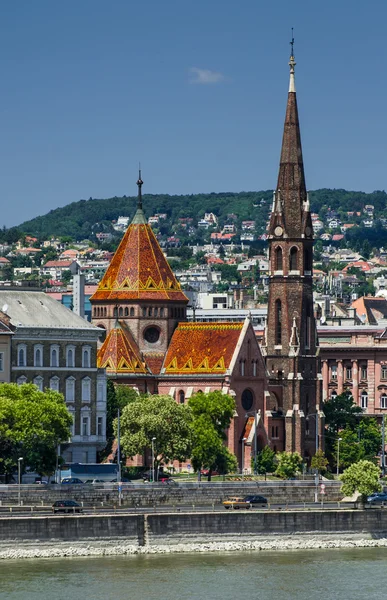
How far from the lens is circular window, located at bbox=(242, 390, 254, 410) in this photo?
168 metres

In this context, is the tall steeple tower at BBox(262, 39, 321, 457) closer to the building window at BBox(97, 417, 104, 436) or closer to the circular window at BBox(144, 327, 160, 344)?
the circular window at BBox(144, 327, 160, 344)

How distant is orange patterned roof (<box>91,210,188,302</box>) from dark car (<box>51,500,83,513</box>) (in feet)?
185

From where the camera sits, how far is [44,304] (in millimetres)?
148125

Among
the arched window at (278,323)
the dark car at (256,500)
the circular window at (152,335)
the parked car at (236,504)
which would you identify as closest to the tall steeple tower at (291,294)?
the arched window at (278,323)

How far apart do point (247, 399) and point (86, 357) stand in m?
23.4

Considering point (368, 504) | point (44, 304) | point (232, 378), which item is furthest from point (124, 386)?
point (368, 504)

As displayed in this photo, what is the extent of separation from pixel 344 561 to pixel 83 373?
39147mm

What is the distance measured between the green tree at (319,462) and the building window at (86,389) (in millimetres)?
21898

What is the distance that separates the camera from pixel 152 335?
17325cm

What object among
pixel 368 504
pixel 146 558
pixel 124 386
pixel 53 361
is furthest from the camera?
pixel 124 386

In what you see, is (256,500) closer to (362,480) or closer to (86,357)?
(362,480)

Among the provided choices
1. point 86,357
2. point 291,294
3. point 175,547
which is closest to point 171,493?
point 175,547

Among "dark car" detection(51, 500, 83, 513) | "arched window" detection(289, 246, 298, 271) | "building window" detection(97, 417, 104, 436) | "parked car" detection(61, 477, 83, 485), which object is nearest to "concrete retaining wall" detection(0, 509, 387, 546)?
"dark car" detection(51, 500, 83, 513)

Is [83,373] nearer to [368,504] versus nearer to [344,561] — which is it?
[368,504]
